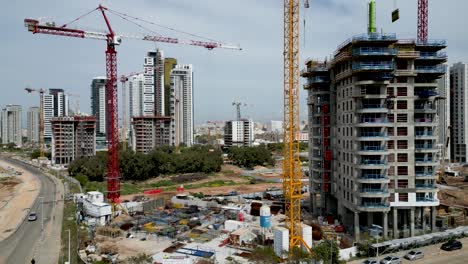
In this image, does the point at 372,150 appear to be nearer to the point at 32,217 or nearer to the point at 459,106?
the point at 32,217

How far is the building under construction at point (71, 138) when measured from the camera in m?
142

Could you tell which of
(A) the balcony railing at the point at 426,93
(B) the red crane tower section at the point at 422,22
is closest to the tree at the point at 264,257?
(A) the balcony railing at the point at 426,93

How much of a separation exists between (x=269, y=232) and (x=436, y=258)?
16.7m

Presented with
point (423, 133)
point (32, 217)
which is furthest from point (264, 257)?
point (32, 217)

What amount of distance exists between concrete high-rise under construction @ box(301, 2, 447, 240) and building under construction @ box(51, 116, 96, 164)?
118291 millimetres

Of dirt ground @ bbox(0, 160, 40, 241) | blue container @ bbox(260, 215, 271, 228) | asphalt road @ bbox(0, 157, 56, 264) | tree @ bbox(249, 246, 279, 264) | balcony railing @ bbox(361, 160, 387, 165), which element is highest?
balcony railing @ bbox(361, 160, 387, 165)

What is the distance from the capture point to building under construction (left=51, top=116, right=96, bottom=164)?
142375 millimetres

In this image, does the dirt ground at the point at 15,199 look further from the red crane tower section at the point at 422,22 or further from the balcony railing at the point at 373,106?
the red crane tower section at the point at 422,22

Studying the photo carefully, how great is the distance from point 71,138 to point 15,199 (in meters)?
69.9

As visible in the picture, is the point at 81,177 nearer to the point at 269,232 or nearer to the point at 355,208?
the point at 269,232

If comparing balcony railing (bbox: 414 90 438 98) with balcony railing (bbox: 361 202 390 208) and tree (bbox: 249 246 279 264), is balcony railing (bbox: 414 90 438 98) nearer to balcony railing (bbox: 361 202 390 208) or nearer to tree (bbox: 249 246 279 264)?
balcony railing (bbox: 361 202 390 208)

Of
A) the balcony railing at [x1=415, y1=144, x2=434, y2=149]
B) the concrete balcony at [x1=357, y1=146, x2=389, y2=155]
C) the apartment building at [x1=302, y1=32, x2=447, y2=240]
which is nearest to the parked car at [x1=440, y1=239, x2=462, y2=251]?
the apartment building at [x1=302, y1=32, x2=447, y2=240]

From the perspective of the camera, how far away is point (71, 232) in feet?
164

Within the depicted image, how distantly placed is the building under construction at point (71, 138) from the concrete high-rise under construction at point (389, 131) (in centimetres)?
11829
